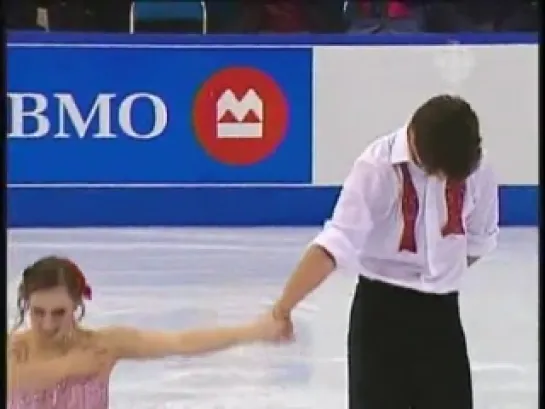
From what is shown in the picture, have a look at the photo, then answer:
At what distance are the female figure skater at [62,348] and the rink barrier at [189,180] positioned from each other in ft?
9.70

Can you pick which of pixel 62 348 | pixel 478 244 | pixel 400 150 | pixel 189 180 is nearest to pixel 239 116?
pixel 189 180

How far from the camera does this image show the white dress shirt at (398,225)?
2.01 meters

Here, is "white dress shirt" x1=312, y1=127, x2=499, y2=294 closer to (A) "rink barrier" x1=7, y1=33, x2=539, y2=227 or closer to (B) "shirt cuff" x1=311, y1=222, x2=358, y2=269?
(B) "shirt cuff" x1=311, y1=222, x2=358, y2=269

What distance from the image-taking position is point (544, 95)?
1602 mm

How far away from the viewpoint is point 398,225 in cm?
204

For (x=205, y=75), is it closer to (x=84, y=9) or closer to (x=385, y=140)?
(x=84, y=9)

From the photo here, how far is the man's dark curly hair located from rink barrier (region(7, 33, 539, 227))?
2.91 metres

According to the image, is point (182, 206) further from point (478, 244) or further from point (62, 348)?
point (62, 348)

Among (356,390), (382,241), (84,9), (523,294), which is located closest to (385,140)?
(382,241)

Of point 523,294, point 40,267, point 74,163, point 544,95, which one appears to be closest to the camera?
point 544,95

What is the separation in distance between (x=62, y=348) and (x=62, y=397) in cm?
6

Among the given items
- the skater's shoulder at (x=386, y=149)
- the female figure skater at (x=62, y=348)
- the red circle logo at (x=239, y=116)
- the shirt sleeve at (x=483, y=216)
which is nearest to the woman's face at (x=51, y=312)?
the female figure skater at (x=62, y=348)

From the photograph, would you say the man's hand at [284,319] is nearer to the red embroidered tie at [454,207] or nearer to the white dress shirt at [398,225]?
the white dress shirt at [398,225]

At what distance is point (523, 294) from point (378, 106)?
150 cm
